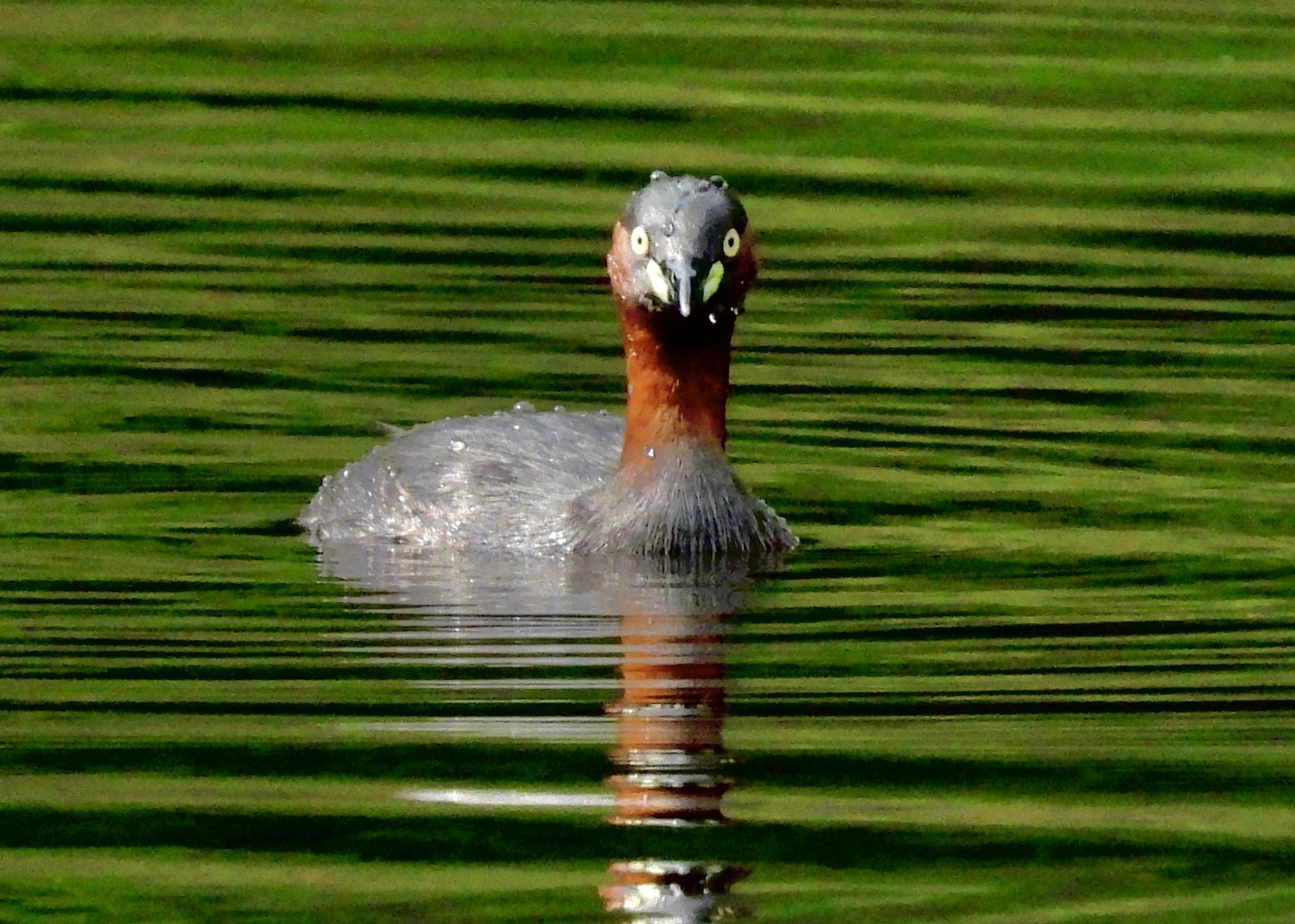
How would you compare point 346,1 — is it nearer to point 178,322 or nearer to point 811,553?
point 178,322

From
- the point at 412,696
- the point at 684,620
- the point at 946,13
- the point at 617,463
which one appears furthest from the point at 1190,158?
the point at 412,696

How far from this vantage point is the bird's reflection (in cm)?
774

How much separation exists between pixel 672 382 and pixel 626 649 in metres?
1.87

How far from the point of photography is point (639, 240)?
11.2 meters

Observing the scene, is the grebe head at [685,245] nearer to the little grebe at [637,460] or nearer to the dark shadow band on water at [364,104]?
the little grebe at [637,460]

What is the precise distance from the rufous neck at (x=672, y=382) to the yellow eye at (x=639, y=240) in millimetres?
411

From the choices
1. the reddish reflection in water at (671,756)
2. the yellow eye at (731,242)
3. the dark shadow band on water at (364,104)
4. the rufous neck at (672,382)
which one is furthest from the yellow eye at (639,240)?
the dark shadow band on water at (364,104)

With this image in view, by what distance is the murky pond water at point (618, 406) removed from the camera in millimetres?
7996

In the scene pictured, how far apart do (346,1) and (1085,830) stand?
14610 millimetres

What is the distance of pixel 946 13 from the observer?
21.5 m

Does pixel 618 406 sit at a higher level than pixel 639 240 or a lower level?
lower

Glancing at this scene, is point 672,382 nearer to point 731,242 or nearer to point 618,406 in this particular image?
point 731,242

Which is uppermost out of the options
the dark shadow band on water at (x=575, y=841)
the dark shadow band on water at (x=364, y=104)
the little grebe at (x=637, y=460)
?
the dark shadow band on water at (x=364, y=104)

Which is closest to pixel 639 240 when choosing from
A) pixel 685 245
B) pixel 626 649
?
pixel 685 245
